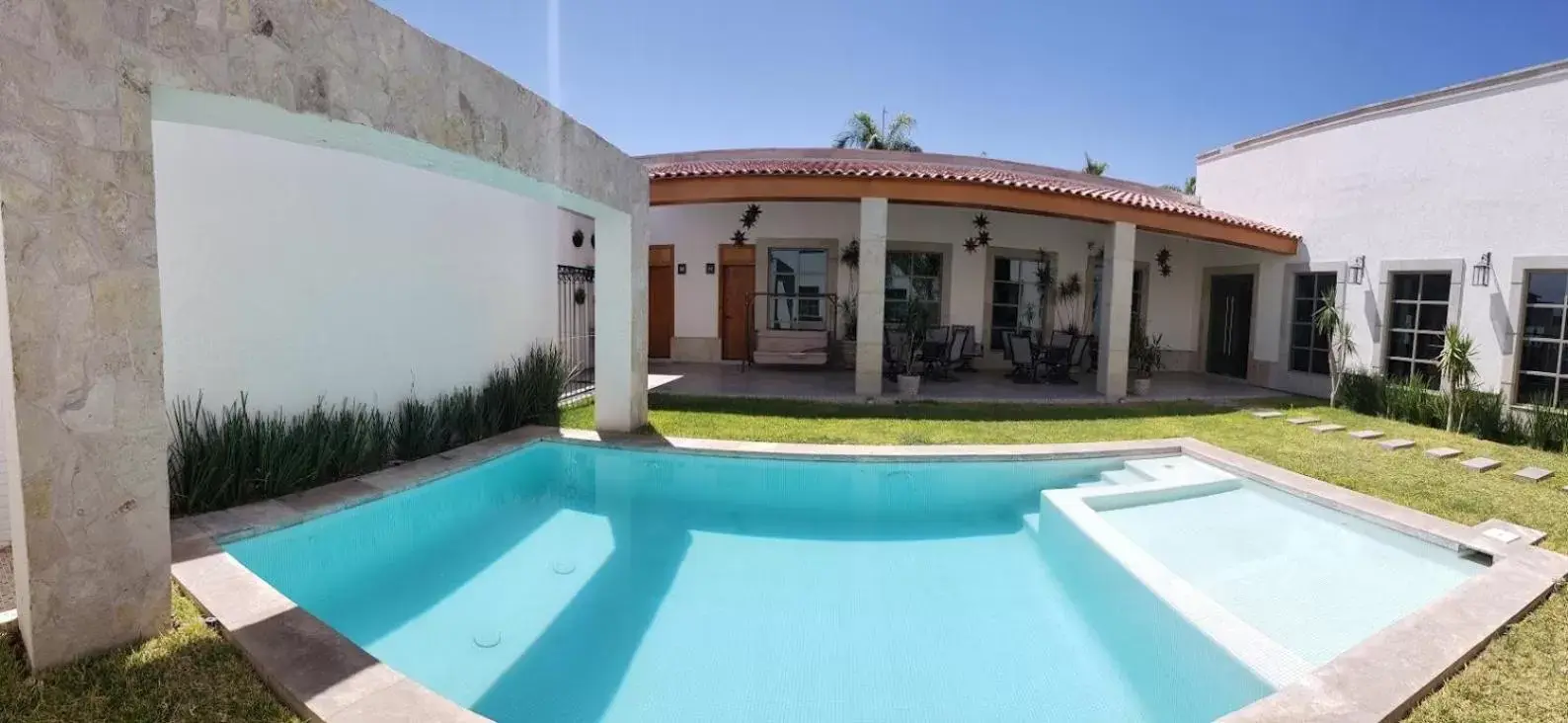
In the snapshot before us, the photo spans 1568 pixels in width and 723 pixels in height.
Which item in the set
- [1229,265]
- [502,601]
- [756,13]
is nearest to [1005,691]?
[502,601]

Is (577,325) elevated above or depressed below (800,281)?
below

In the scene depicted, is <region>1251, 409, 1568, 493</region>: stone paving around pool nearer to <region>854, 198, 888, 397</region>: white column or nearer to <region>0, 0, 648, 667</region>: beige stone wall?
<region>854, 198, 888, 397</region>: white column

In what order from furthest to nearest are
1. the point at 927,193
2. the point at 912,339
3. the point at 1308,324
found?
the point at 1308,324 < the point at 912,339 < the point at 927,193

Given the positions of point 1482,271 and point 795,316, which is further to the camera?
point 795,316

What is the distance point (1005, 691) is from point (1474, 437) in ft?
33.4

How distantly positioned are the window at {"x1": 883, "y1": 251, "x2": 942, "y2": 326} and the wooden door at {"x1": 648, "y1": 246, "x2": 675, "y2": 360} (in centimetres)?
483

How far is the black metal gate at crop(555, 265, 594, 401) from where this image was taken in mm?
11328

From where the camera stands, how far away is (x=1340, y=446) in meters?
8.23

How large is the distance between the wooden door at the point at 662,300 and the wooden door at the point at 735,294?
111 cm

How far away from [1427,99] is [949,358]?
8638mm

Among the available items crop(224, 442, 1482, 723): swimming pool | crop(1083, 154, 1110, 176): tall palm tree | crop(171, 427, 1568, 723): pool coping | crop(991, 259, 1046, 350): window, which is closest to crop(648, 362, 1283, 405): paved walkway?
crop(991, 259, 1046, 350): window

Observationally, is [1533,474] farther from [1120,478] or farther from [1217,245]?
[1217,245]

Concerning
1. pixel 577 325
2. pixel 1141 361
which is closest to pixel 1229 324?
pixel 1141 361

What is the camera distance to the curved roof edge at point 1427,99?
931 centimetres
